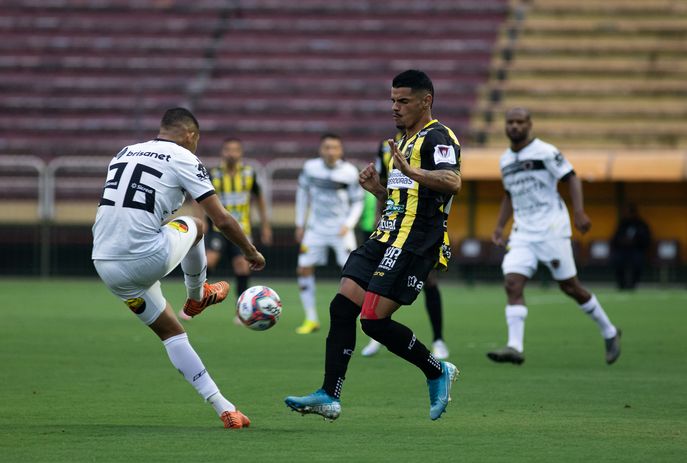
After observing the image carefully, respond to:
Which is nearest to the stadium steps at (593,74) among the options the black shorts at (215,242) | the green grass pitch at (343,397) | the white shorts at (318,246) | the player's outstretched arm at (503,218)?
the black shorts at (215,242)

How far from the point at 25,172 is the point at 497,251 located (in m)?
10.1

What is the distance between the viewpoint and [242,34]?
111 ft

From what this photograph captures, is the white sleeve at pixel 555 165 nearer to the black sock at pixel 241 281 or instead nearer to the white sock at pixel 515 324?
the white sock at pixel 515 324

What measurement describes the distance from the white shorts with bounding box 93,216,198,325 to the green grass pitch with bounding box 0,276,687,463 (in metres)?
0.74

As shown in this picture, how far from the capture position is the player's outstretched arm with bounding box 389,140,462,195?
770cm

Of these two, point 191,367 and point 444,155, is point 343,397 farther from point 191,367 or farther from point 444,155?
point 444,155

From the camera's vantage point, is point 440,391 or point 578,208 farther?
point 578,208

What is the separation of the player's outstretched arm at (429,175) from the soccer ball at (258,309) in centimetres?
127

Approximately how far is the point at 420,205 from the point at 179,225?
1507 mm

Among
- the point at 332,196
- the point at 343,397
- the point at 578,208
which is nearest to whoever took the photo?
the point at 343,397

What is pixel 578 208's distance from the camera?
12039mm

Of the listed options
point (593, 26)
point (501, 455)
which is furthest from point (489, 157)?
point (501, 455)

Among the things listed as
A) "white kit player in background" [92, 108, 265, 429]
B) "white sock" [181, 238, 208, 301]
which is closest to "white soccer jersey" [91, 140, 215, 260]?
"white kit player in background" [92, 108, 265, 429]

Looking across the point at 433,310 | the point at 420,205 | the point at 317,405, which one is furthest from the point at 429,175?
the point at 433,310
